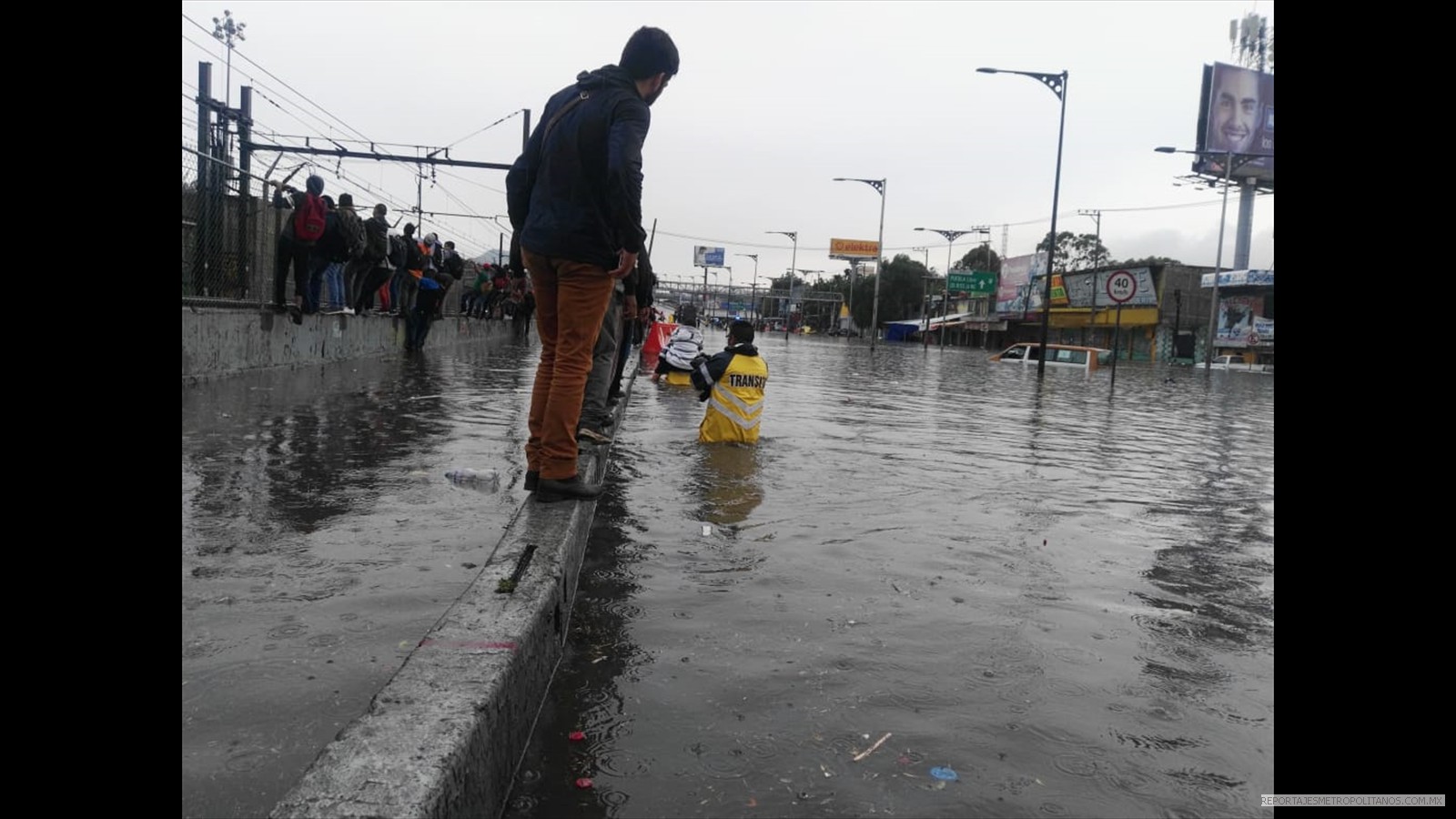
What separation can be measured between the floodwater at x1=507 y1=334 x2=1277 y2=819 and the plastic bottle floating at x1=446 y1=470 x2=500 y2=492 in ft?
1.92

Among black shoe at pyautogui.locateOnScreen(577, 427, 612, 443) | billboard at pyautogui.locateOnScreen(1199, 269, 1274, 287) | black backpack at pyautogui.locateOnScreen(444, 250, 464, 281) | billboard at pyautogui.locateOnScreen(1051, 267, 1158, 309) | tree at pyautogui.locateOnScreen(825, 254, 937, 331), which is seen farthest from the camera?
tree at pyautogui.locateOnScreen(825, 254, 937, 331)

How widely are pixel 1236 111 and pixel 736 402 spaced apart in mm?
52680

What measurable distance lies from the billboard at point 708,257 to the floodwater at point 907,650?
113 meters

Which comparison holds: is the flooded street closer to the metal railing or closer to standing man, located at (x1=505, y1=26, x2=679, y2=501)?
standing man, located at (x1=505, y1=26, x2=679, y2=501)

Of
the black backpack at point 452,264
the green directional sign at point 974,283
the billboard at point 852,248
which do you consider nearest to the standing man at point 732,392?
the black backpack at point 452,264

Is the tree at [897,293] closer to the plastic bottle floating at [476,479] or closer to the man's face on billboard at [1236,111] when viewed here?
the man's face on billboard at [1236,111]

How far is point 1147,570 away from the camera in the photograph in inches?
156

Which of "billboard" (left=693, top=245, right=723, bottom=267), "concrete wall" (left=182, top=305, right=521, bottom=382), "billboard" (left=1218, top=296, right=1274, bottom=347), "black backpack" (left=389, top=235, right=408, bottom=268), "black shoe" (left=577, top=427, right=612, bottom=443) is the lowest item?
"black shoe" (left=577, top=427, right=612, bottom=443)

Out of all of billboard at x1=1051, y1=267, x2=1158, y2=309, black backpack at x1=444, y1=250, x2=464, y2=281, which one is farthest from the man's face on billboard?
black backpack at x1=444, y1=250, x2=464, y2=281

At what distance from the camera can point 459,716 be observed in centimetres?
175

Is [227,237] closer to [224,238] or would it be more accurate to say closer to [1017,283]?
[224,238]

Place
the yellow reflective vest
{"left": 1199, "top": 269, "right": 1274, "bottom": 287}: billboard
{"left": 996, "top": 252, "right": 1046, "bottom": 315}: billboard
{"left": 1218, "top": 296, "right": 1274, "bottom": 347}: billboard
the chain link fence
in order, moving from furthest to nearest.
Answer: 1. {"left": 996, "top": 252, "right": 1046, "bottom": 315}: billboard
2. {"left": 1218, "top": 296, "right": 1274, "bottom": 347}: billboard
3. {"left": 1199, "top": 269, "right": 1274, "bottom": 287}: billboard
4. the chain link fence
5. the yellow reflective vest

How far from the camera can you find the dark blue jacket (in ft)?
12.1

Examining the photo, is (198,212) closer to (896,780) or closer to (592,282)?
(592,282)
